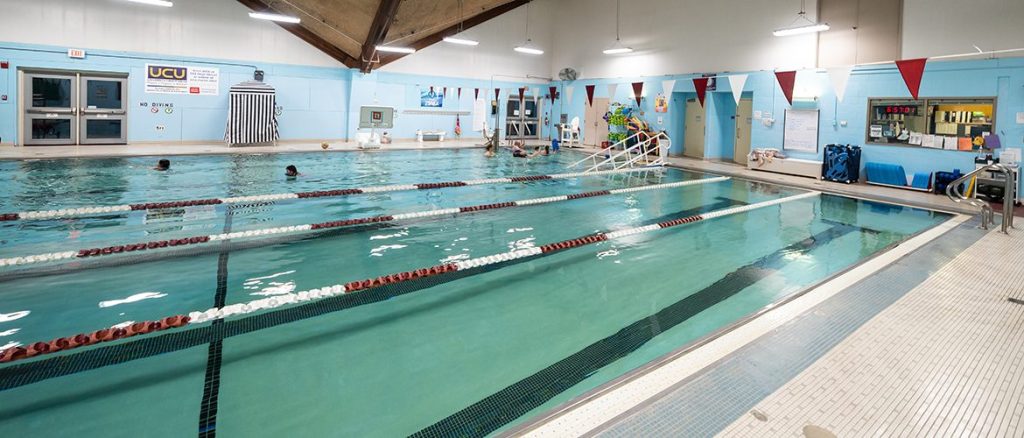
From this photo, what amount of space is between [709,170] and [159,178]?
36.1 feet

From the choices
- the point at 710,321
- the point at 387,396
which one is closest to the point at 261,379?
the point at 387,396

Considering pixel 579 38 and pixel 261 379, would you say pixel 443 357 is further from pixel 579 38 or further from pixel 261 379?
pixel 579 38

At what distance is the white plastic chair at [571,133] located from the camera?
18.2m

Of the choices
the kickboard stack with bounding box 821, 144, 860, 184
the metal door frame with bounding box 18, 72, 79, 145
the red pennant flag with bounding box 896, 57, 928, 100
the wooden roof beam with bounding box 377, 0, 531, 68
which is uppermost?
the wooden roof beam with bounding box 377, 0, 531, 68

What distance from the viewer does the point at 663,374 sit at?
8.38ft

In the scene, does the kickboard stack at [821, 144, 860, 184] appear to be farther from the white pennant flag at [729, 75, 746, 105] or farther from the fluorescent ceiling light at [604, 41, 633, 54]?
the fluorescent ceiling light at [604, 41, 633, 54]

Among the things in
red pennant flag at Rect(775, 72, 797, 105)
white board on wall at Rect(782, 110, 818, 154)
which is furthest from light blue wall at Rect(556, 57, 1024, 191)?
red pennant flag at Rect(775, 72, 797, 105)

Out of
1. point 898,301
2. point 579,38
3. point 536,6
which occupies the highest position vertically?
point 536,6

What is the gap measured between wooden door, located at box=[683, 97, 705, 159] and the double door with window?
598 inches

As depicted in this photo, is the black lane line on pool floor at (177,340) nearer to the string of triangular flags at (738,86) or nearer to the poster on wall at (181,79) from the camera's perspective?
the string of triangular flags at (738,86)

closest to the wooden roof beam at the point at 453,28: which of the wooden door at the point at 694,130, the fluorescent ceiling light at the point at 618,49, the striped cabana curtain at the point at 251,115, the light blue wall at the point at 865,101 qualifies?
the striped cabana curtain at the point at 251,115

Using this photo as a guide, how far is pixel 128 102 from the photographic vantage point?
42.4ft

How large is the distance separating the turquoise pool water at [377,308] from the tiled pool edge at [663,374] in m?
0.23

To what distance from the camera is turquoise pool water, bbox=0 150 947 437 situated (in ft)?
8.10
